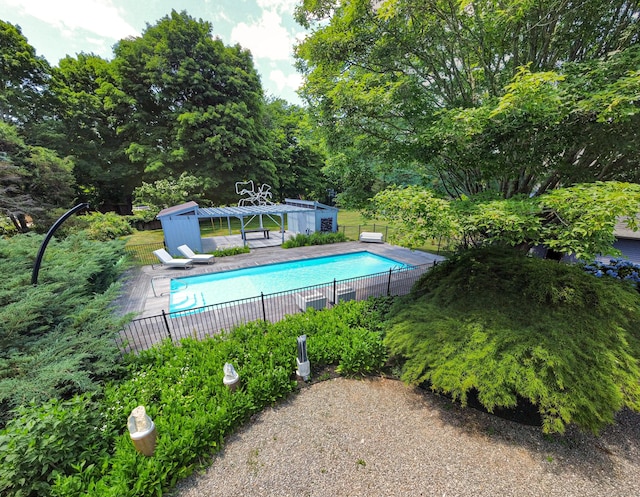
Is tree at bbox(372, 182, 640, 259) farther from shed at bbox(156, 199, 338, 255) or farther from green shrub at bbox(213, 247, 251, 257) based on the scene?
green shrub at bbox(213, 247, 251, 257)

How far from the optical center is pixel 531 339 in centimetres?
415

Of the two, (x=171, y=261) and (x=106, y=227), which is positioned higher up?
(x=106, y=227)

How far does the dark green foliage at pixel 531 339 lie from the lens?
356 cm

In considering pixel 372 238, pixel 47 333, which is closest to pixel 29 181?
pixel 47 333

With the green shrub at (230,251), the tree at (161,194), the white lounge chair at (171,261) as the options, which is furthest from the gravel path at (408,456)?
the tree at (161,194)

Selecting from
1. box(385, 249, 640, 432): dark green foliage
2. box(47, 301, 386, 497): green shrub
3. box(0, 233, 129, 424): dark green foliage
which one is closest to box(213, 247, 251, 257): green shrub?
box(0, 233, 129, 424): dark green foliage

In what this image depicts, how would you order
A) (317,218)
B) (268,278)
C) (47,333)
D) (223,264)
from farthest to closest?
(317,218) → (223,264) → (268,278) → (47,333)

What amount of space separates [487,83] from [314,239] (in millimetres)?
12874

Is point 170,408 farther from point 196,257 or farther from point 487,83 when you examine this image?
point 487,83

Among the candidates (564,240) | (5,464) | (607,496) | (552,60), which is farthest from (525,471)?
(552,60)

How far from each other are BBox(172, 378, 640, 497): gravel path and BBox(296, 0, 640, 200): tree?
17.1ft

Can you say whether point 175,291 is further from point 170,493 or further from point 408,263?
point 408,263

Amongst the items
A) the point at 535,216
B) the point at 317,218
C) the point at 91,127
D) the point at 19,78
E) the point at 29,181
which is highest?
the point at 19,78

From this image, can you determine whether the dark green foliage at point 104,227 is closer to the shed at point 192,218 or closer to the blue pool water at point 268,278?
the shed at point 192,218
